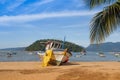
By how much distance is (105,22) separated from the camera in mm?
12648

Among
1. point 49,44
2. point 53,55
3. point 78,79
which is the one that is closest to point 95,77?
point 78,79

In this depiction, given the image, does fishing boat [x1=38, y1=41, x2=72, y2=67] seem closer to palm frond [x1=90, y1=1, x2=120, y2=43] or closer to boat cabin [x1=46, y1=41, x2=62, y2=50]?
boat cabin [x1=46, y1=41, x2=62, y2=50]

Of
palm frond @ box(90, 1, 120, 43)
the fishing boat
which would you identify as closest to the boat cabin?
the fishing boat

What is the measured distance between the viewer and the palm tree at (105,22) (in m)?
12.5

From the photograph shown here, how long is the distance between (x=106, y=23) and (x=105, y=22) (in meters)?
0.08

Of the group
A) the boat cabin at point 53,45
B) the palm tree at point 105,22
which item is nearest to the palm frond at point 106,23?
the palm tree at point 105,22

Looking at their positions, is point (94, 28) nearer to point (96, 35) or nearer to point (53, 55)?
point (96, 35)

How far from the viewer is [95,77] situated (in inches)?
810

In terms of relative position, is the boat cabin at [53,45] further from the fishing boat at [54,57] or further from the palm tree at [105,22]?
the palm tree at [105,22]

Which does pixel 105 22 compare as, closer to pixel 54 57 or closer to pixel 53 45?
pixel 54 57

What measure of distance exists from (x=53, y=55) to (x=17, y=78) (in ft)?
49.8

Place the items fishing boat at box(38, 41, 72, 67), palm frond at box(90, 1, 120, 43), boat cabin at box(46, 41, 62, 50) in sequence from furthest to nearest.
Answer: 1. boat cabin at box(46, 41, 62, 50)
2. fishing boat at box(38, 41, 72, 67)
3. palm frond at box(90, 1, 120, 43)

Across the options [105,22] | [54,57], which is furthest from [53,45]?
[105,22]

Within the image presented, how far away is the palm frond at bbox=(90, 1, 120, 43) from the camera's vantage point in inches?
490
